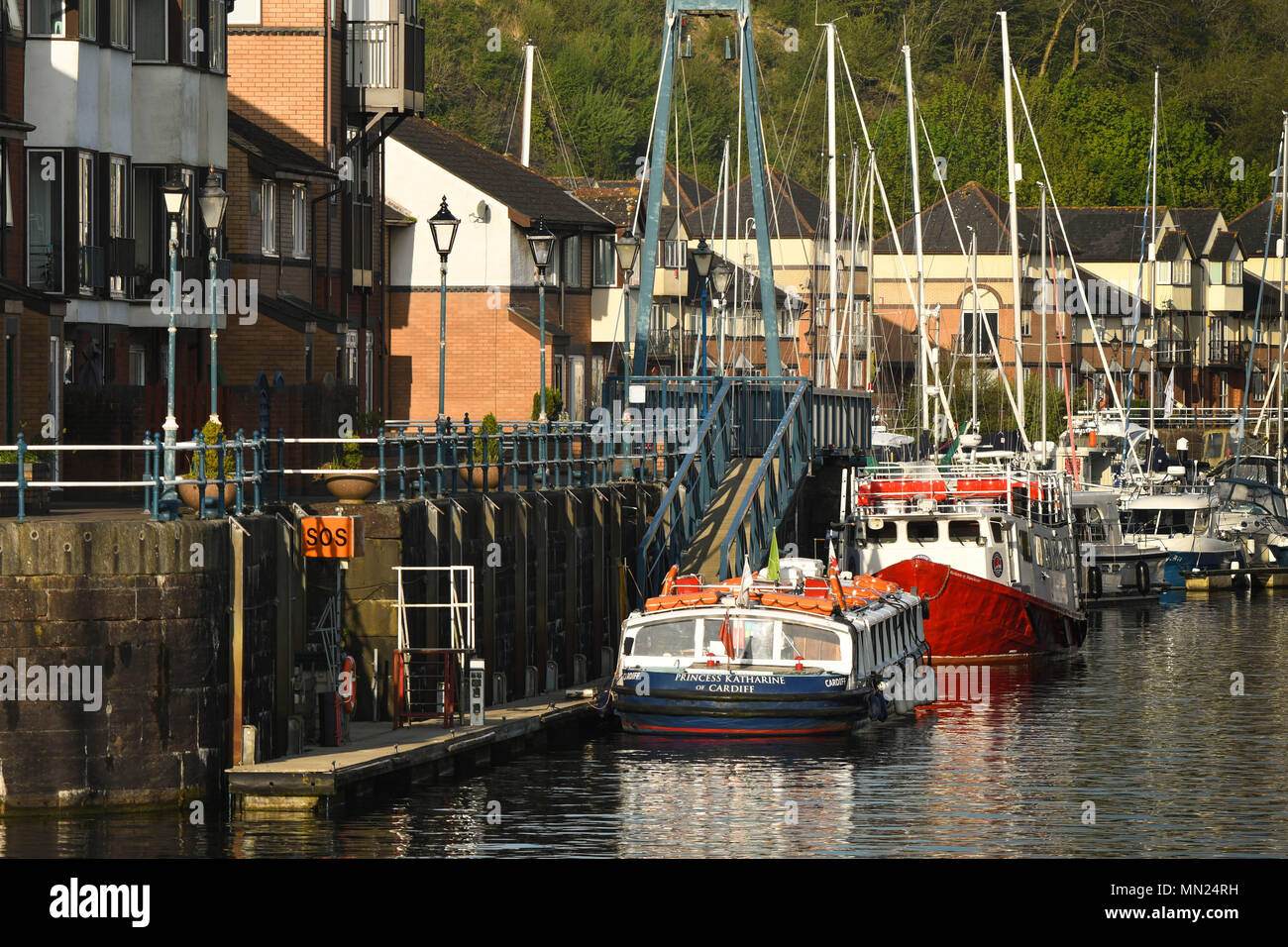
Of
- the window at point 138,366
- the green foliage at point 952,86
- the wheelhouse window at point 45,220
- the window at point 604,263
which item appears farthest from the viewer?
the green foliage at point 952,86

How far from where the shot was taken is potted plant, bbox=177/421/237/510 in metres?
30.4

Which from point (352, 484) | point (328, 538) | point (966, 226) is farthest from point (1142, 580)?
point (966, 226)

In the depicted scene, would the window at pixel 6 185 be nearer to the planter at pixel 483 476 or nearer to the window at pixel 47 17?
the window at pixel 47 17

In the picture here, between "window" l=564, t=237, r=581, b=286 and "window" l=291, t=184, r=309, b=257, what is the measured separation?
21588mm

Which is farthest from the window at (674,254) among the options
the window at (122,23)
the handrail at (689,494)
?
the window at (122,23)

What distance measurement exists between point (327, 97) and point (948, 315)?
7258 cm

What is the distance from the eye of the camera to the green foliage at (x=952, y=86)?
495 feet

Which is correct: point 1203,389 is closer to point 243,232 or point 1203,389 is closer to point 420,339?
point 420,339

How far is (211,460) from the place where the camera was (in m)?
32.0

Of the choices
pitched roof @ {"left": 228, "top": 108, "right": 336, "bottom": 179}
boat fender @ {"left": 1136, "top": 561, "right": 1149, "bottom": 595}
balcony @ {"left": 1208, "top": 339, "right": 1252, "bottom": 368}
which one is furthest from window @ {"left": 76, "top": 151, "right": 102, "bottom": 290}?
balcony @ {"left": 1208, "top": 339, "right": 1252, "bottom": 368}

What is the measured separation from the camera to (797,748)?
38.3 metres

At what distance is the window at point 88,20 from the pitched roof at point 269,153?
9.82 meters
